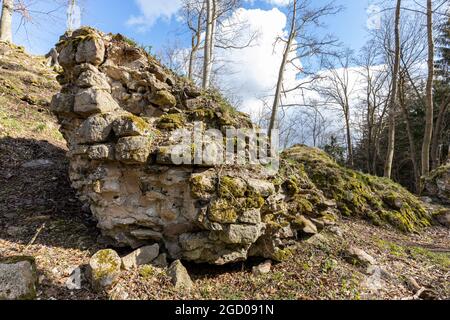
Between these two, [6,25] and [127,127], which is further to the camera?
[6,25]

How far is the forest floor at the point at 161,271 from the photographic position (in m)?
3.29

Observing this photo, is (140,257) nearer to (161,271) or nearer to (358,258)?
(161,271)

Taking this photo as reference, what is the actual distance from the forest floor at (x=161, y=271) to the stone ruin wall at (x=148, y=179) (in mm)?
371

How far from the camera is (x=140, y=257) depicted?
11.9 ft

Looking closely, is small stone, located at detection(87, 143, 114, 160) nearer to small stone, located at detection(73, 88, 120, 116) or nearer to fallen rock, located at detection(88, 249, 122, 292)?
small stone, located at detection(73, 88, 120, 116)

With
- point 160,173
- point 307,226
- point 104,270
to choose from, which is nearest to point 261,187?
point 307,226

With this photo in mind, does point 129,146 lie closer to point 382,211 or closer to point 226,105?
point 226,105

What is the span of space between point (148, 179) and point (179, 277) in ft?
4.90

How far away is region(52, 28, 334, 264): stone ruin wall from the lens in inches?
143

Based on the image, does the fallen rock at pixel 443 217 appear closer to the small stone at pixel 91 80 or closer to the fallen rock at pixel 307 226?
the fallen rock at pixel 307 226

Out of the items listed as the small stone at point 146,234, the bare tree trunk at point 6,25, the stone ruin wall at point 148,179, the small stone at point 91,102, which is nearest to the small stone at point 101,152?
the stone ruin wall at point 148,179

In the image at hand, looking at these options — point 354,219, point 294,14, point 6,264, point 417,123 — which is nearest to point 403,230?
point 354,219

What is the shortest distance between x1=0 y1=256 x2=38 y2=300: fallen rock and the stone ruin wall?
3.76 ft

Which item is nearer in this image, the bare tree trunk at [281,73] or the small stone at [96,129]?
the small stone at [96,129]
